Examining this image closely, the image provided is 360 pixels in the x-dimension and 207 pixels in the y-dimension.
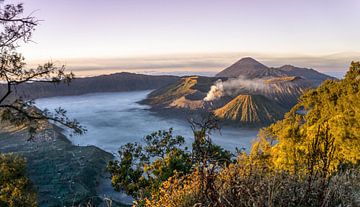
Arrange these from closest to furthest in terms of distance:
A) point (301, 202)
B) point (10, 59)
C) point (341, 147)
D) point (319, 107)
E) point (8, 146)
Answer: point (301, 202) → point (10, 59) → point (341, 147) → point (319, 107) → point (8, 146)

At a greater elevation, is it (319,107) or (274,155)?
(319,107)

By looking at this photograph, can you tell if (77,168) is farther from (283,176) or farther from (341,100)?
(283,176)

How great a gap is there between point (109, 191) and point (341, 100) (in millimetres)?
97566

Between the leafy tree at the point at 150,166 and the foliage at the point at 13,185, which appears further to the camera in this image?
the foliage at the point at 13,185

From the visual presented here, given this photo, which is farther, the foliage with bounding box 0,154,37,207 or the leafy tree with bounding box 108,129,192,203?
the foliage with bounding box 0,154,37,207

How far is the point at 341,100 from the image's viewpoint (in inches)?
1126

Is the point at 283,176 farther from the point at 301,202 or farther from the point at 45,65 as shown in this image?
the point at 45,65

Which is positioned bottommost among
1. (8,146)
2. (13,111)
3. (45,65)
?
(8,146)

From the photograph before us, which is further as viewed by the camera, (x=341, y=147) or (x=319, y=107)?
(x=319, y=107)

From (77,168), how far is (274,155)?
107m

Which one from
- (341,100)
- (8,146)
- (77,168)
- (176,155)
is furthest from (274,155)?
(8,146)

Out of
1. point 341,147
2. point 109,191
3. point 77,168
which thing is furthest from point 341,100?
point 77,168

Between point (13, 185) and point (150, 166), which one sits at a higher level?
point (150, 166)

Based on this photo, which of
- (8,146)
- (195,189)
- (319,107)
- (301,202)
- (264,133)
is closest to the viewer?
(301,202)
